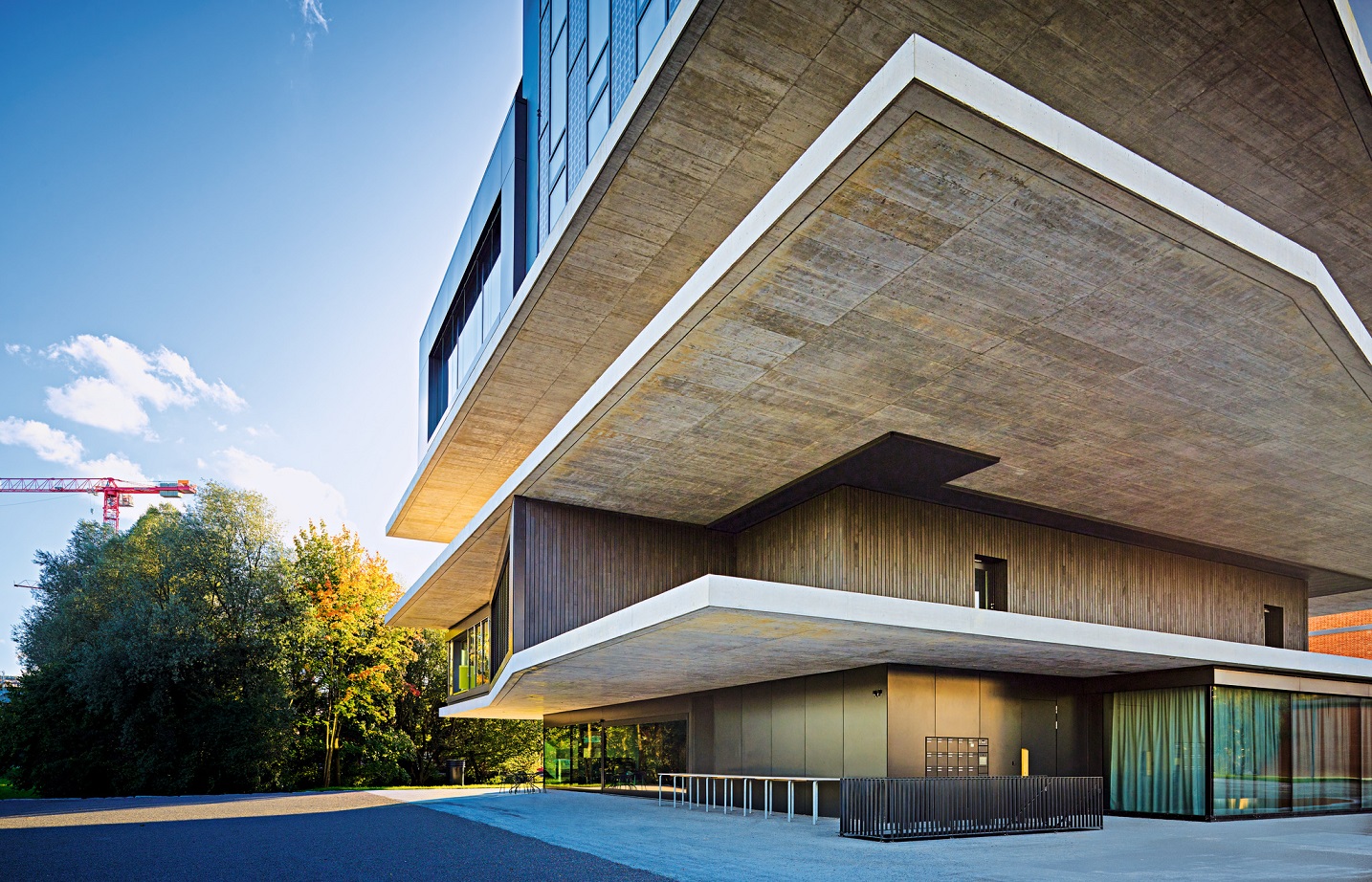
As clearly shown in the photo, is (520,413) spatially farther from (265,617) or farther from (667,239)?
(265,617)

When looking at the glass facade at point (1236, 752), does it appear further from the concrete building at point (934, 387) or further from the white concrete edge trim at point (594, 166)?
the white concrete edge trim at point (594, 166)

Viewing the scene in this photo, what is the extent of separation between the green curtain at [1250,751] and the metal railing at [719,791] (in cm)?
718

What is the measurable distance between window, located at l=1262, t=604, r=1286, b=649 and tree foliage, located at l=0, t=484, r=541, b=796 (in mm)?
27130

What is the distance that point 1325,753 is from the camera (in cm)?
1856

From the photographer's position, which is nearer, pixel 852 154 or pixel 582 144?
pixel 852 154

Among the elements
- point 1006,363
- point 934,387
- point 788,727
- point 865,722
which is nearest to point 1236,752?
point 865,722

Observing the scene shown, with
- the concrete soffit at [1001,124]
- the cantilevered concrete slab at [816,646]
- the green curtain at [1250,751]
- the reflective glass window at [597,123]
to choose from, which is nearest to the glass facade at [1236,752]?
the green curtain at [1250,751]

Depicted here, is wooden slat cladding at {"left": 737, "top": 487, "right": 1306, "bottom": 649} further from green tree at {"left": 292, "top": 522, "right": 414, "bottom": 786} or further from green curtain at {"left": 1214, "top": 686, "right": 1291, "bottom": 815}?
green tree at {"left": 292, "top": 522, "right": 414, "bottom": 786}

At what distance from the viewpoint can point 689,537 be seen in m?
21.0

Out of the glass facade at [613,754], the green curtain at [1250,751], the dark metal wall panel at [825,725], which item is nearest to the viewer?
the green curtain at [1250,751]

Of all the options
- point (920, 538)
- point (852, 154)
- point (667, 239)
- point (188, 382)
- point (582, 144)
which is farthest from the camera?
point (188, 382)

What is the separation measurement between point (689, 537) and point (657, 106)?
418 inches

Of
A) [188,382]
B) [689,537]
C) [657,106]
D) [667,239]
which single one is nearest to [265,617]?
[689,537]

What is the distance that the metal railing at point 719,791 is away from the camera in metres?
18.4
